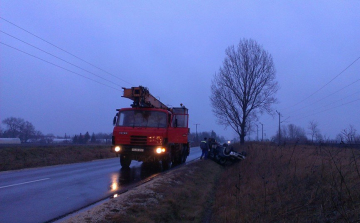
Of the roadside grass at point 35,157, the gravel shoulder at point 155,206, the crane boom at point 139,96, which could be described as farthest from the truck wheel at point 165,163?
the roadside grass at point 35,157

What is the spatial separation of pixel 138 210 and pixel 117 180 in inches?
244

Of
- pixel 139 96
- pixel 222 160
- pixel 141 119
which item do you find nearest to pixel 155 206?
pixel 141 119

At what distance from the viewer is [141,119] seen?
17.2 meters

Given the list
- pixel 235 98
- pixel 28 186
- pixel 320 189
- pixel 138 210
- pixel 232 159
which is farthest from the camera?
pixel 235 98

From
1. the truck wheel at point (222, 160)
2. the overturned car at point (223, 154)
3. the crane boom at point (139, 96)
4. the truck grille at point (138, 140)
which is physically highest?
the crane boom at point (139, 96)

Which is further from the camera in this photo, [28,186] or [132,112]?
[132,112]

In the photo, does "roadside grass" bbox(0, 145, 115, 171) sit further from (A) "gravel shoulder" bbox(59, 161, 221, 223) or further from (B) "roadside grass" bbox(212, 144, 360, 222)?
(B) "roadside grass" bbox(212, 144, 360, 222)

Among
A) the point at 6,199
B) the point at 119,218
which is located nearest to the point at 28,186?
the point at 6,199

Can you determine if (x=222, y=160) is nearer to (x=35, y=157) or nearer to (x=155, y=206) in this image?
(x=155, y=206)

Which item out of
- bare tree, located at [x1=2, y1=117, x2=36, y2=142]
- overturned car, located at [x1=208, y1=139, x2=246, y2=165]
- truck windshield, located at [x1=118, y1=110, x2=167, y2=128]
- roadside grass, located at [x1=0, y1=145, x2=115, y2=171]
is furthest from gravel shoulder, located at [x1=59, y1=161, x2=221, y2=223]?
bare tree, located at [x1=2, y1=117, x2=36, y2=142]

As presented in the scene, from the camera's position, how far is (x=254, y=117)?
3475cm

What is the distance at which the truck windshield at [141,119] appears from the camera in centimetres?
1706

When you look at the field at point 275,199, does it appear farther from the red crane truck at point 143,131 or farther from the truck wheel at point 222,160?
the truck wheel at point 222,160

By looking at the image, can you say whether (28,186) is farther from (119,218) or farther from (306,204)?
(306,204)
